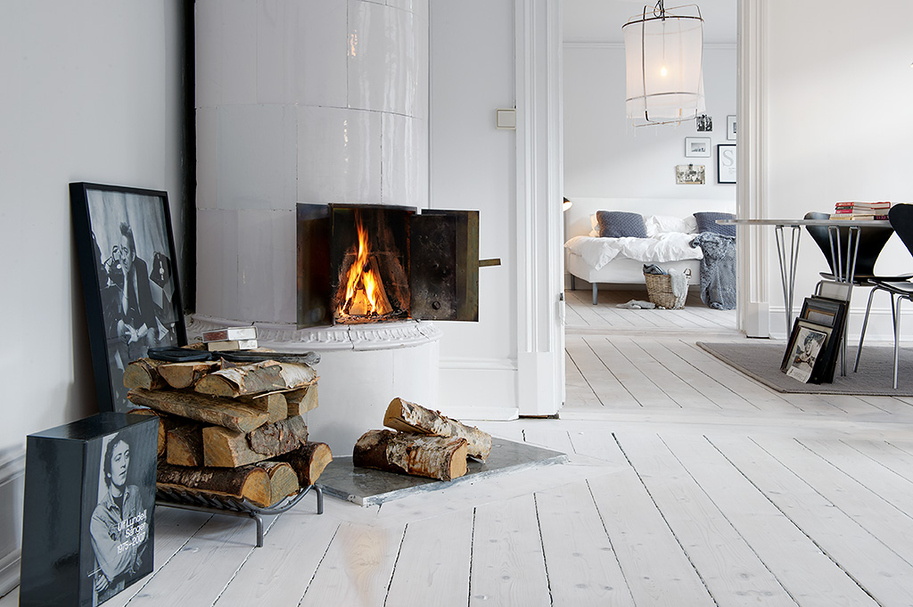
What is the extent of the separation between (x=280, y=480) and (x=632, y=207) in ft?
27.7

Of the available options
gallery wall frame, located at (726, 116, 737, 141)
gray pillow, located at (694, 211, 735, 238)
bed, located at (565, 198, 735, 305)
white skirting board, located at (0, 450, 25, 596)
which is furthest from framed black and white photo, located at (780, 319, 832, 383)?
gallery wall frame, located at (726, 116, 737, 141)

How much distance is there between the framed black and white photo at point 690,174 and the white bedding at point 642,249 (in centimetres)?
153

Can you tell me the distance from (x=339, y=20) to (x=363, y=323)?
0.99 meters

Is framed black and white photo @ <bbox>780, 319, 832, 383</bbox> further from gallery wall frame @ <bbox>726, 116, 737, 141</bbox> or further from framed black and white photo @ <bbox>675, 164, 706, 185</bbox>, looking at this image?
gallery wall frame @ <bbox>726, 116, 737, 141</bbox>

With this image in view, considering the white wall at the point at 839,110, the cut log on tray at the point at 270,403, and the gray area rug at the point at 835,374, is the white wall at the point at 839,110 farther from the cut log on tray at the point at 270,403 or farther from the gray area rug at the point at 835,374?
the cut log on tray at the point at 270,403

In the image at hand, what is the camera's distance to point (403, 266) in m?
2.91

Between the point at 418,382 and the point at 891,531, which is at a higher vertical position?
the point at 418,382

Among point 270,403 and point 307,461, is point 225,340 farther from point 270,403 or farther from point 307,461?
point 307,461

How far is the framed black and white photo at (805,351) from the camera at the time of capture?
13.3ft

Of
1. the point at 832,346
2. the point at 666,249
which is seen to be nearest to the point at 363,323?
the point at 832,346

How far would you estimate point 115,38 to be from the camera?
2312mm

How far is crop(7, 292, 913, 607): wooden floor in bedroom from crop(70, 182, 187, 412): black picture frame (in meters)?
0.45

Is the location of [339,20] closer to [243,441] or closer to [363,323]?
[363,323]

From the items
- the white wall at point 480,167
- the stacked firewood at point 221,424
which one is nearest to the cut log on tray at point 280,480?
the stacked firewood at point 221,424
